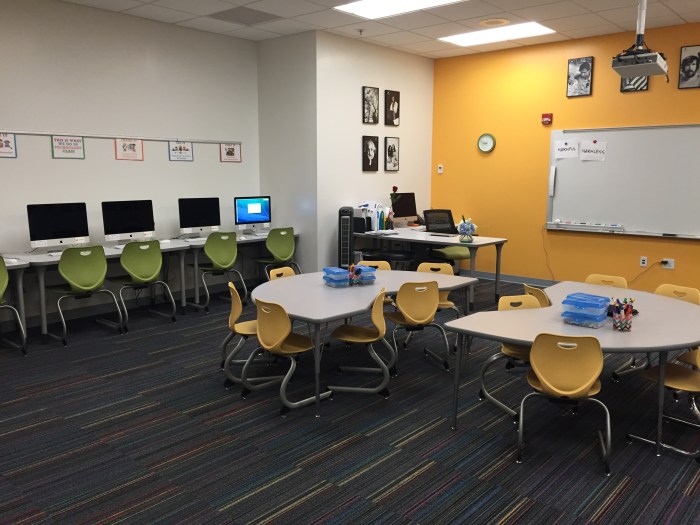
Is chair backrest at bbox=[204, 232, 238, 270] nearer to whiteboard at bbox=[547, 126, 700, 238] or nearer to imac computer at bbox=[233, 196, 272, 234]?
imac computer at bbox=[233, 196, 272, 234]

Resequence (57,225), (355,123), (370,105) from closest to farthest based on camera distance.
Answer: (57,225) < (355,123) < (370,105)

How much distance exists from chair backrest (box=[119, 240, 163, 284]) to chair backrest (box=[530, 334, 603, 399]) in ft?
13.2

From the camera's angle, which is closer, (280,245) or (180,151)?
(180,151)

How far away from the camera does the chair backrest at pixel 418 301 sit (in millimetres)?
4141

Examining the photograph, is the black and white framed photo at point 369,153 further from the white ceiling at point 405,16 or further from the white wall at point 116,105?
the white wall at point 116,105

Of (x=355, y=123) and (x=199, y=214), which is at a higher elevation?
(x=355, y=123)

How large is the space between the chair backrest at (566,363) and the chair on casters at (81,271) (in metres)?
4.00

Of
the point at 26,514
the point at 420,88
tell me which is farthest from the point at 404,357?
the point at 420,88

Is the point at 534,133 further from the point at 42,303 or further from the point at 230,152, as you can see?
the point at 42,303

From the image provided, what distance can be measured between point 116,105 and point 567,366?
5.21 meters

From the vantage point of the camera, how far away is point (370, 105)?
7406 mm

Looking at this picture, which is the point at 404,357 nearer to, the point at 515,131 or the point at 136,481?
the point at 136,481

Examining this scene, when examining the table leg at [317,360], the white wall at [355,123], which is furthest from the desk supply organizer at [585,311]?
the white wall at [355,123]

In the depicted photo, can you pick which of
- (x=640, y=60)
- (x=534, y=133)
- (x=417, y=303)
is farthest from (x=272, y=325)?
(x=534, y=133)
